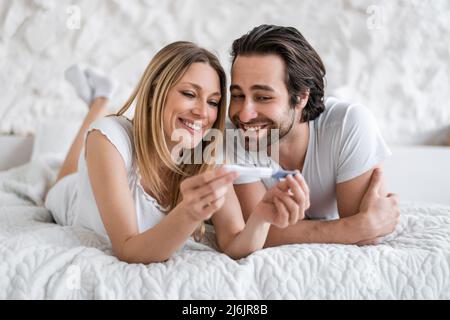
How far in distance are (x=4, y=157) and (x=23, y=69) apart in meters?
0.47

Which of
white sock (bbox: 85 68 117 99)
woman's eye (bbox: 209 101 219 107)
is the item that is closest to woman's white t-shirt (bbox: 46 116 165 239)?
woman's eye (bbox: 209 101 219 107)

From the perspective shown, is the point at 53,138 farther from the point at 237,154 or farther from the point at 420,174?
the point at 420,174

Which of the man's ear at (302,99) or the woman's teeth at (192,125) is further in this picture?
the man's ear at (302,99)

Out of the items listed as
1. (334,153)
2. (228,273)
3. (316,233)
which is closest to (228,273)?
(228,273)

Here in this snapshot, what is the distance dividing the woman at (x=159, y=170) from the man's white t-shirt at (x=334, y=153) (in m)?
0.18

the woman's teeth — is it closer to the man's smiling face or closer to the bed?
the man's smiling face

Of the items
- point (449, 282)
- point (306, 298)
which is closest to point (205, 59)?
point (306, 298)

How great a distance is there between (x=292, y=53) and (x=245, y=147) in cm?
30

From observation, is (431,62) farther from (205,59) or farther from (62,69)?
(62,69)

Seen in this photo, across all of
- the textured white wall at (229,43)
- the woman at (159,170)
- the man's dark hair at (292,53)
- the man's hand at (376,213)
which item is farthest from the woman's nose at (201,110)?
the textured white wall at (229,43)

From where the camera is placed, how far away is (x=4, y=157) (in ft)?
8.28

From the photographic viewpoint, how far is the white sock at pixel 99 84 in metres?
2.23

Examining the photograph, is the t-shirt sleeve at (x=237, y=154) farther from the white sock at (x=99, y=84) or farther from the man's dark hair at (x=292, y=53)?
the white sock at (x=99, y=84)

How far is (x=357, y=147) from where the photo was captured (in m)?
1.42
